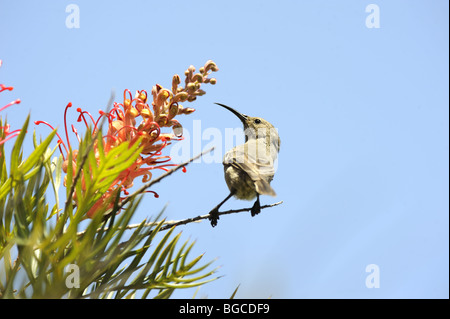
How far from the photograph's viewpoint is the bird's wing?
3168mm

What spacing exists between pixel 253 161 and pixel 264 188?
2.11 ft

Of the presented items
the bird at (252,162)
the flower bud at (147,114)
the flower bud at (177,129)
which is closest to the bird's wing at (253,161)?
the bird at (252,162)

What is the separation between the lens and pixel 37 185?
1.43 metres

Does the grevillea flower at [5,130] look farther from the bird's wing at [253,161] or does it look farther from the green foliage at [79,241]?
the bird's wing at [253,161]

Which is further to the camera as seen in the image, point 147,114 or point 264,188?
point 264,188

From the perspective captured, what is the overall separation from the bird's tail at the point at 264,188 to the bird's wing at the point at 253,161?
30 millimetres

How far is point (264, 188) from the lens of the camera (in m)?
2.75
